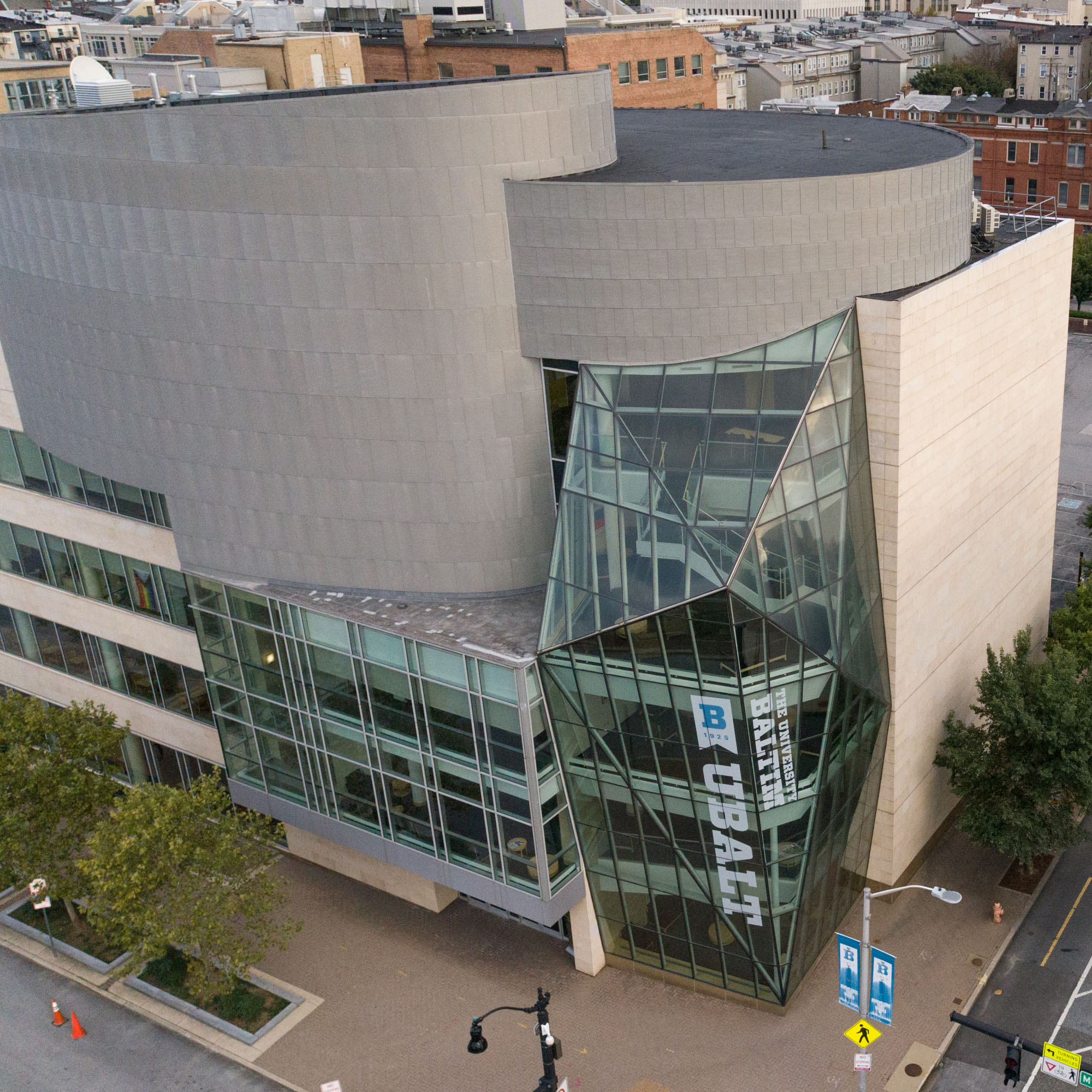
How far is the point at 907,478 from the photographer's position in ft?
106

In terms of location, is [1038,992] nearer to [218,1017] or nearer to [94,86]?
[218,1017]

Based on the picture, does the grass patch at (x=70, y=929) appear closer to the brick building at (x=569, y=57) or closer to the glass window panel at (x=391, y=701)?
the glass window panel at (x=391, y=701)

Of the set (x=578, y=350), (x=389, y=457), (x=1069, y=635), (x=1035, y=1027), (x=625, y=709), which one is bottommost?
(x=1035, y=1027)

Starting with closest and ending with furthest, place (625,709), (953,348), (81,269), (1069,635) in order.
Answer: (625,709) < (953,348) < (81,269) < (1069,635)

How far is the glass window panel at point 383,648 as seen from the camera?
33.2 meters

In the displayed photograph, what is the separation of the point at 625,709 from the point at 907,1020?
11004 millimetres

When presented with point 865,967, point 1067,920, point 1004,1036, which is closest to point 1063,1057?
point 1004,1036

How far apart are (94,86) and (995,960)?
4004 cm

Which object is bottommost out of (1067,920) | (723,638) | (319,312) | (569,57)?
(1067,920)

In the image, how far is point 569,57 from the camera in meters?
85.2

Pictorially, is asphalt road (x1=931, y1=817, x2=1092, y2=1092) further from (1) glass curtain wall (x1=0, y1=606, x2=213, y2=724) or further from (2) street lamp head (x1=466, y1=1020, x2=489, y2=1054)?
(1) glass curtain wall (x1=0, y1=606, x2=213, y2=724)

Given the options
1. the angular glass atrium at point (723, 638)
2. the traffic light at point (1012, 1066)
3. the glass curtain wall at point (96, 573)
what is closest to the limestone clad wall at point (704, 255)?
the angular glass atrium at point (723, 638)

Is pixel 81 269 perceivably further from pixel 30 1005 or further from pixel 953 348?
pixel 953 348

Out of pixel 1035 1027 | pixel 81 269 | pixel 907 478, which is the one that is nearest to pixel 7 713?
pixel 81 269
